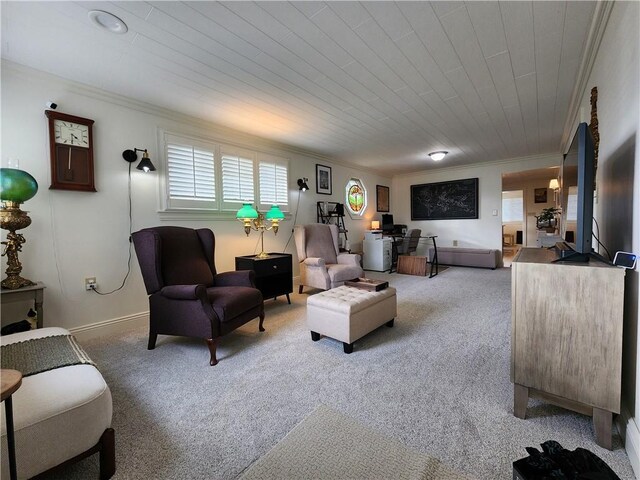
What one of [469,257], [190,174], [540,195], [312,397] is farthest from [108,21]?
[540,195]

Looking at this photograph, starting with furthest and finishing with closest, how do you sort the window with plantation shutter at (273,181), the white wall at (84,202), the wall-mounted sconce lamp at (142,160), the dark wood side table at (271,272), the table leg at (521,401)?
the window with plantation shutter at (273,181) → the dark wood side table at (271,272) → the wall-mounted sconce lamp at (142,160) → the white wall at (84,202) → the table leg at (521,401)

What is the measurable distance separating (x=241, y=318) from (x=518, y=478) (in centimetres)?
198

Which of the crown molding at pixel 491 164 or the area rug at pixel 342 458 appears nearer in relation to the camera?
the area rug at pixel 342 458

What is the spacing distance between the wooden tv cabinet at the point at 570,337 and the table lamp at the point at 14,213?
3.16 metres

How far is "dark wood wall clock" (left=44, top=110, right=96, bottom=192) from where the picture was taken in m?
2.38

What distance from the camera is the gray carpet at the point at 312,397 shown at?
4.07 feet

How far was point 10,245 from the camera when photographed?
205 cm

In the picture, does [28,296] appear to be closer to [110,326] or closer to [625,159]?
[110,326]

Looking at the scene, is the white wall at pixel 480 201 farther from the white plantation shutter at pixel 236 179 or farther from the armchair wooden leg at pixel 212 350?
the armchair wooden leg at pixel 212 350

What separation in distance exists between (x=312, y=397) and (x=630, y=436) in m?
1.47

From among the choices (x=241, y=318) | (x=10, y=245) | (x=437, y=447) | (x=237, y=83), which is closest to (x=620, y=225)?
(x=437, y=447)

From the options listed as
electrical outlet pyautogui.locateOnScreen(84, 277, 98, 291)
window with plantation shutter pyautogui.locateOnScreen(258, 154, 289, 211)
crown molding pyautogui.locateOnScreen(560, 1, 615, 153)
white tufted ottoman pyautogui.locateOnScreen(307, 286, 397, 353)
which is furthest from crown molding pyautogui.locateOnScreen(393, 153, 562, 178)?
electrical outlet pyautogui.locateOnScreen(84, 277, 98, 291)

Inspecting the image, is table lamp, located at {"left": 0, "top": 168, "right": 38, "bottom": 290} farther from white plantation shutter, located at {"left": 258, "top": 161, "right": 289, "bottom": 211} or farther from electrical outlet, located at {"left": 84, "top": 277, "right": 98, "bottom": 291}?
white plantation shutter, located at {"left": 258, "top": 161, "right": 289, "bottom": 211}

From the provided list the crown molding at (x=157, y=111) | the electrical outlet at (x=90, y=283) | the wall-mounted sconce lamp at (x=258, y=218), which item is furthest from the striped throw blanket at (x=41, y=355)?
the crown molding at (x=157, y=111)
